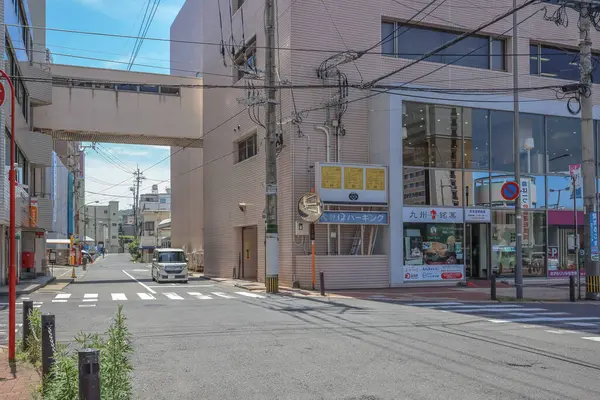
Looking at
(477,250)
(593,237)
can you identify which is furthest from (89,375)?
(477,250)

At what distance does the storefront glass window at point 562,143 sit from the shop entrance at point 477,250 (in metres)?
4.64

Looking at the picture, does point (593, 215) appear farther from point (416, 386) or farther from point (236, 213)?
point (236, 213)

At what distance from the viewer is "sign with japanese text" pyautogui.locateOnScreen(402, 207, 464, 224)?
2498cm

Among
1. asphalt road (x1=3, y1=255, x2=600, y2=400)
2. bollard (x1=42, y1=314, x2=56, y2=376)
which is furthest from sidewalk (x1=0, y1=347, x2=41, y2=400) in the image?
asphalt road (x1=3, y1=255, x2=600, y2=400)

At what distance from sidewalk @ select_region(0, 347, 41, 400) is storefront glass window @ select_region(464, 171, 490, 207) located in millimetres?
21695

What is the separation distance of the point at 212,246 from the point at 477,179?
1696 centimetres

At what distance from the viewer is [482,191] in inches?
1056

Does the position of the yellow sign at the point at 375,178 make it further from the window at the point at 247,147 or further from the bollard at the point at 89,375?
the bollard at the point at 89,375

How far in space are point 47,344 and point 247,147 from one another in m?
24.2

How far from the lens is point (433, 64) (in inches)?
1069

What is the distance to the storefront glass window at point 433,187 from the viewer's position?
25406 mm

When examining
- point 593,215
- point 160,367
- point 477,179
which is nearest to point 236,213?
point 477,179

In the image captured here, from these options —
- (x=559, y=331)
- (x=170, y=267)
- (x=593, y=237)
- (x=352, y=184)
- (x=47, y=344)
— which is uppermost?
(x=352, y=184)

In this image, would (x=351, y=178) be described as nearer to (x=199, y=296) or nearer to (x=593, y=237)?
(x=199, y=296)
